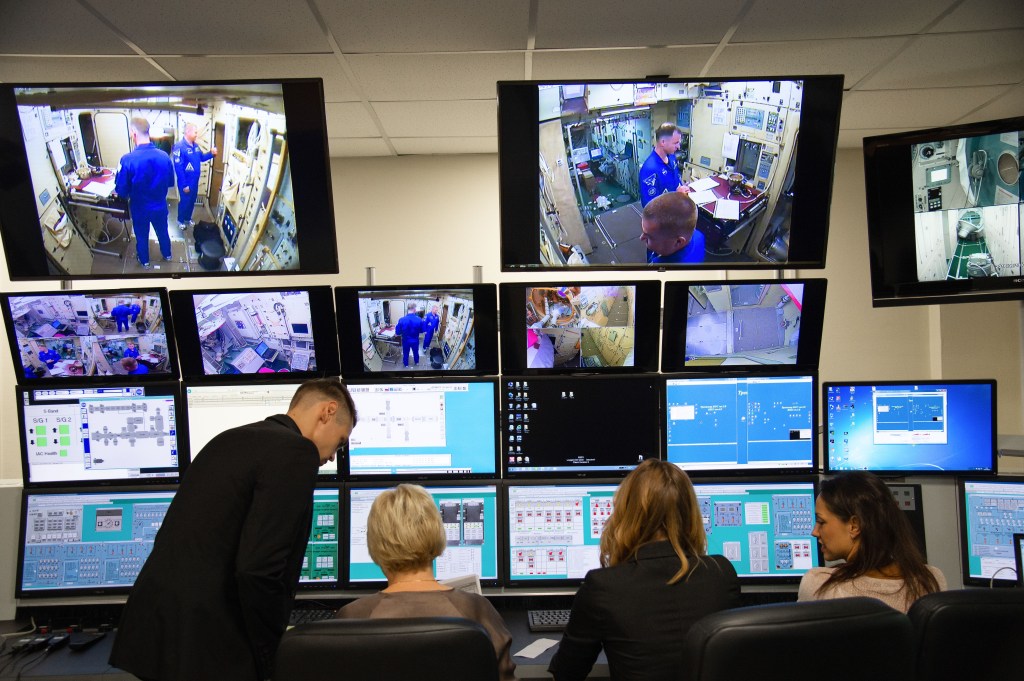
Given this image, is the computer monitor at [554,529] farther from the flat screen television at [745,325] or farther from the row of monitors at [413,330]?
the flat screen television at [745,325]

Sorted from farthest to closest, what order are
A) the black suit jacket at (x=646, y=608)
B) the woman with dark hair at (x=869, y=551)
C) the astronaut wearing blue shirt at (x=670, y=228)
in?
1. the astronaut wearing blue shirt at (x=670, y=228)
2. the woman with dark hair at (x=869, y=551)
3. the black suit jacket at (x=646, y=608)

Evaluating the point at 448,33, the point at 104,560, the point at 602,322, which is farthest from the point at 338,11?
the point at 104,560

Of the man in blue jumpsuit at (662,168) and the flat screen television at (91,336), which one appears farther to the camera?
the flat screen television at (91,336)

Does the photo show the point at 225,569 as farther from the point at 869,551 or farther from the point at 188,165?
the point at 869,551

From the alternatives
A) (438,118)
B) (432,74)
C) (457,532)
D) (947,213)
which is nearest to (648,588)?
(457,532)

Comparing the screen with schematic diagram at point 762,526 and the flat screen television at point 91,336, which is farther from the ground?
the flat screen television at point 91,336

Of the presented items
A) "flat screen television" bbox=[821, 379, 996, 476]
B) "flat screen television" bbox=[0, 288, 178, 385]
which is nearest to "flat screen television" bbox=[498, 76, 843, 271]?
"flat screen television" bbox=[821, 379, 996, 476]

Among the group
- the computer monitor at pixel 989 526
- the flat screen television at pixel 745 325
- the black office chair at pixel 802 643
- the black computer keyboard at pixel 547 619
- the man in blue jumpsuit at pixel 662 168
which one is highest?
the man in blue jumpsuit at pixel 662 168

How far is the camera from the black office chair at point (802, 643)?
129 cm

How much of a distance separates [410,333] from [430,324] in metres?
0.08

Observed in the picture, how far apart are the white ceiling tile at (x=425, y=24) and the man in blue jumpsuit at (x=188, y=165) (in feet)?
2.00

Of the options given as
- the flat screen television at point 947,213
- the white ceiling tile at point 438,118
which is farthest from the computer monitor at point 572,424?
the white ceiling tile at point 438,118

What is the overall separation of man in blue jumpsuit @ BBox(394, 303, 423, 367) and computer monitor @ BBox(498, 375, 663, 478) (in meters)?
0.33

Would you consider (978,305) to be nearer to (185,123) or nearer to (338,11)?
(338,11)
